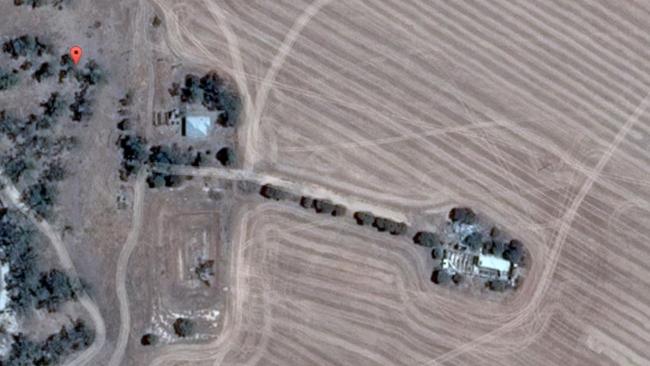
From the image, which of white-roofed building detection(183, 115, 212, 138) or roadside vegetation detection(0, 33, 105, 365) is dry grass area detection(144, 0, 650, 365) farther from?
roadside vegetation detection(0, 33, 105, 365)

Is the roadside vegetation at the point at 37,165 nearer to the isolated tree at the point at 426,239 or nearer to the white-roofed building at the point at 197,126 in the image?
the white-roofed building at the point at 197,126

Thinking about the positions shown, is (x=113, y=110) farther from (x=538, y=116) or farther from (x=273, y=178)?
(x=538, y=116)

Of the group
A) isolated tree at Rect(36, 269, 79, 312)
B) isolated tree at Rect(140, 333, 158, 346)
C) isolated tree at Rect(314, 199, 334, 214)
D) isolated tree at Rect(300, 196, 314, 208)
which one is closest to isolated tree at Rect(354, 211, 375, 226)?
isolated tree at Rect(314, 199, 334, 214)

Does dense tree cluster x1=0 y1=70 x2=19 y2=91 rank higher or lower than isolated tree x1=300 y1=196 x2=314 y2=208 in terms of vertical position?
higher

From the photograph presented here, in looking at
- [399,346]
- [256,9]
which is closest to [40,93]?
[256,9]

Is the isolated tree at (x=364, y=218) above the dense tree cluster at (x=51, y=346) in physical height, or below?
above

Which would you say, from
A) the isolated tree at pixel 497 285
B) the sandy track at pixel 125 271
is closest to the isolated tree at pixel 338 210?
the isolated tree at pixel 497 285
